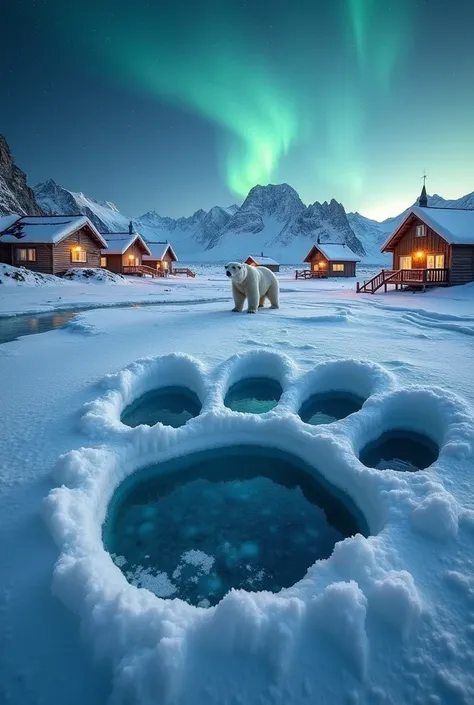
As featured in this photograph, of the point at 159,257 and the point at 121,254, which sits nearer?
the point at 121,254

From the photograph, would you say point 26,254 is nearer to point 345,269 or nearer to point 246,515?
point 246,515

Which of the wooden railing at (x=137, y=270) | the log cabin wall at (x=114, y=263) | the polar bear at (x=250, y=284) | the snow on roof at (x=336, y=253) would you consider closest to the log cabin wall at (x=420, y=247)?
the polar bear at (x=250, y=284)

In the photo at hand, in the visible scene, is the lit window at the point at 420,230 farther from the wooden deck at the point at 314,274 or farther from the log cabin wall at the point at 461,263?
the wooden deck at the point at 314,274

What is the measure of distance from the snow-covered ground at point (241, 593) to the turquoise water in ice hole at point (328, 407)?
0.89 ft

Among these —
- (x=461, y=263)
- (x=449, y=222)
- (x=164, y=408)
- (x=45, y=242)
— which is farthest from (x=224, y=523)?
(x=45, y=242)

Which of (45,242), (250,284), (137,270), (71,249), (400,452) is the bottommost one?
(400,452)

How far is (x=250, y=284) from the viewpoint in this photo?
1162 centimetres

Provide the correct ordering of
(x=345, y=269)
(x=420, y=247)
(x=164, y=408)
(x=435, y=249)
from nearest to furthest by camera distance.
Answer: (x=164, y=408), (x=435, y=249), (x=420, y=247), (x=345, y=269)

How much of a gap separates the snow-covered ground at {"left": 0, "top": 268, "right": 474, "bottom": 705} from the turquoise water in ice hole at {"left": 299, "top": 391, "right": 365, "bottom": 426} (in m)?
0.27

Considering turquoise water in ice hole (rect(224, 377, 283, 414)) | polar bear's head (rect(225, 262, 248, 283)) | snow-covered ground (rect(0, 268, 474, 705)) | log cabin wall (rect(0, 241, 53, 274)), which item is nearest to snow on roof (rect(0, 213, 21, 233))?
log cabin wall (rect(0, 241, 53, 274))

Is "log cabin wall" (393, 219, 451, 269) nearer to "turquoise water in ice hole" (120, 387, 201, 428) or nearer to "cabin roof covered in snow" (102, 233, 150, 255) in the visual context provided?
"turquoise water in ice hole" (120, 387, 201, 428)

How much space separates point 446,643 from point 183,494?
2291 millimetres

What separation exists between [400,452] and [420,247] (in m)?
25.1

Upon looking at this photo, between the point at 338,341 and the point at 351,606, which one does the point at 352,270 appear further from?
the point at 351,606
